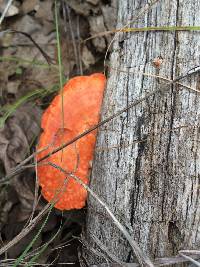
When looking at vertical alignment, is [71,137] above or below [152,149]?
above

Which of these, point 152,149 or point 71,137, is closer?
point 152,149

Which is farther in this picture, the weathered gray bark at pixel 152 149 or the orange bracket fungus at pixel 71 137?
the orange bracket fungus at pixel 71 137

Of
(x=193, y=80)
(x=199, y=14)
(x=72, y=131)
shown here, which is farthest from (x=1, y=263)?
(x=199, y=14)

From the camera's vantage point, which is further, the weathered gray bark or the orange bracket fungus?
the orange bracket fungus

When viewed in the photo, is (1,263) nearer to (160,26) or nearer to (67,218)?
(67,218)
